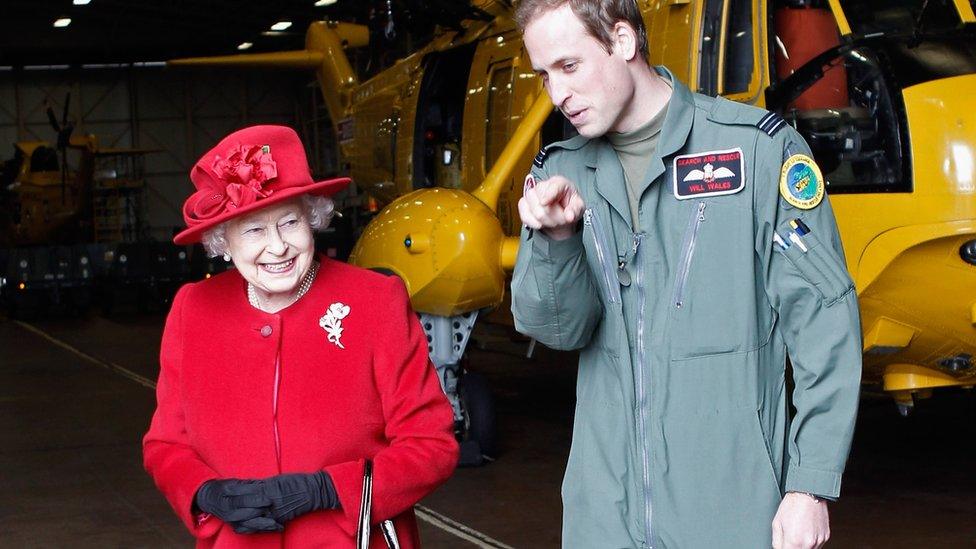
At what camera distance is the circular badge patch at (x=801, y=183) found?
2119 mm

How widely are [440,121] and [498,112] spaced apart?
120cm

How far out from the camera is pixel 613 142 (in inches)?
89.0

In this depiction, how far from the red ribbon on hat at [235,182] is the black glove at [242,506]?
497 mm

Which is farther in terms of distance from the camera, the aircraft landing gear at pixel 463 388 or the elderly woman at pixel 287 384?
the aircraft landing gear at pixel 463 388

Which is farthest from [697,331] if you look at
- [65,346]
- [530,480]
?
[65,346]

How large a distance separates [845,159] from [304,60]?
27.1ft

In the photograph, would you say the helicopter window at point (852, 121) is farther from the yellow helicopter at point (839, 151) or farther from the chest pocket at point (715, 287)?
the chest pocket at point (715, 287)

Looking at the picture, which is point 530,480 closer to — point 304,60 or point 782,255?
point 782,255

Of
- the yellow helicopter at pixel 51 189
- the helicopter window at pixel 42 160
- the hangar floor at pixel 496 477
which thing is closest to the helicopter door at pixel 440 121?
the hangar floor at pixel 496 477

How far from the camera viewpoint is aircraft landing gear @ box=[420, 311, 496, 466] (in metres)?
6.60

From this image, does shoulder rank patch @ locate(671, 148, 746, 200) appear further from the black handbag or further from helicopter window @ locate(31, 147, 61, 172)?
helicopter window @ locate(31, 147, 61, 172)

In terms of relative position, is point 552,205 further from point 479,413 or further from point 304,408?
point 479,413

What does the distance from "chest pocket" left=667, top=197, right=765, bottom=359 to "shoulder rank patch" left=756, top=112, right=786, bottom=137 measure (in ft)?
0.49

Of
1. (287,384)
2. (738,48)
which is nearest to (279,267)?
(287,384)
